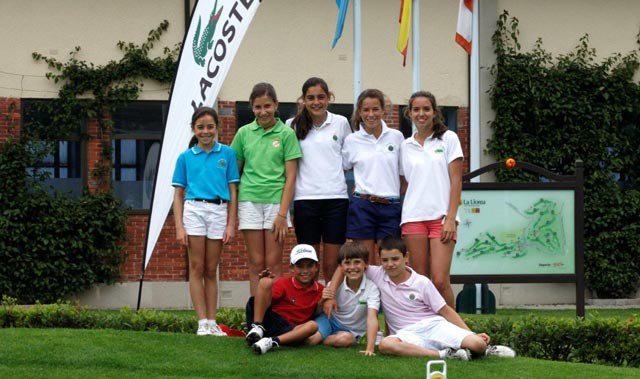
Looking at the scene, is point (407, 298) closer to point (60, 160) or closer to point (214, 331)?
point (214, 331)

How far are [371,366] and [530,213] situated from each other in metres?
5.35

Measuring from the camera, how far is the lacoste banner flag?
35.4 feet

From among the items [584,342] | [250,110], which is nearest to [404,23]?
[250,110]

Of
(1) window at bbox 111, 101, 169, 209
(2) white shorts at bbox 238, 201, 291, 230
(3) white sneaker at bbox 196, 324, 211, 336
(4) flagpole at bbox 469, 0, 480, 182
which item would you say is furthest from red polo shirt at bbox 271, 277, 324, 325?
(1) window at bbox 111, 101, 169, 209

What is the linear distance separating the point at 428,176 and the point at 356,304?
1183 mm

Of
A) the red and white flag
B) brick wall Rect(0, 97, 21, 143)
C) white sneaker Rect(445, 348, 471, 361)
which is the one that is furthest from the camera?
brick wall Rect(0, 97, 21, 143)

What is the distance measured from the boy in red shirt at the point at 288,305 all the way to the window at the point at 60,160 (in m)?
9.26

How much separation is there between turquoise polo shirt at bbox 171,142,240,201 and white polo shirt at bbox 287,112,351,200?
566 mm

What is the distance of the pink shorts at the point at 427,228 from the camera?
29.0ft

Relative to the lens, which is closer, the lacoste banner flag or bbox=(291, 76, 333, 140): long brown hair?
bbox=(291, 76, 333, 140): long brown hair

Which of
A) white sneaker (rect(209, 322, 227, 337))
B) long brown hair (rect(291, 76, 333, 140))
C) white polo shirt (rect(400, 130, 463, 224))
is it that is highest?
long brown hair (rect(291, 76, 333, 140))

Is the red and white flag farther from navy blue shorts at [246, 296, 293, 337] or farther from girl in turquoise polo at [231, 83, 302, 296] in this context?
navy blue shorts at [246, 296, 293, 337]

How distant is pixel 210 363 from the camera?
8352 mm

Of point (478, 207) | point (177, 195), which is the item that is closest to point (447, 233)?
point (177, 195)
